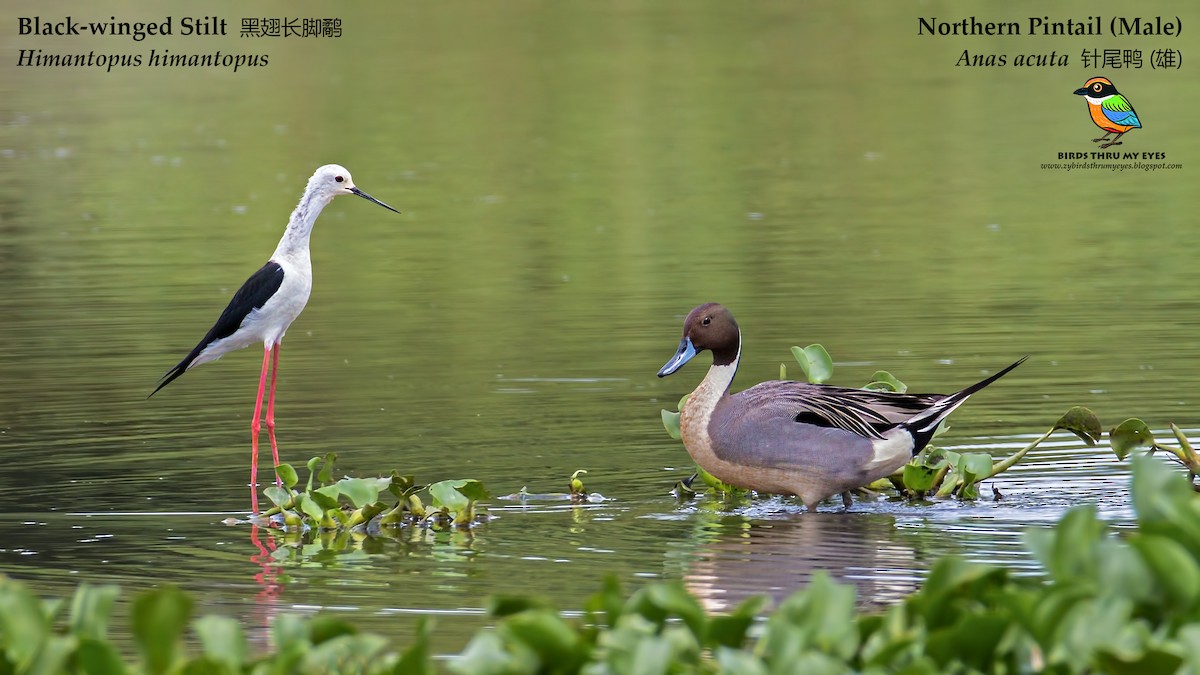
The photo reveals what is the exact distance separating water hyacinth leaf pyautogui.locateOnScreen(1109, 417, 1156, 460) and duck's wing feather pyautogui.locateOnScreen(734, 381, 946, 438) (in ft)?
2.99

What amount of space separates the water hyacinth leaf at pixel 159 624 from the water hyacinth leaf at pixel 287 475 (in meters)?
4.13

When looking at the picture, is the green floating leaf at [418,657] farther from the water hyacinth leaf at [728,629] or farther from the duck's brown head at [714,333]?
the duck's brown head at [714,333]

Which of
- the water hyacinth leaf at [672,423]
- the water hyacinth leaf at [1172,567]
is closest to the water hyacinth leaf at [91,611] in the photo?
the water hyacinth leaf at [1172,567]

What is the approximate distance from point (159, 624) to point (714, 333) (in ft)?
17.9

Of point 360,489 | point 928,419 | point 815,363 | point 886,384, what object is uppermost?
point 815,363

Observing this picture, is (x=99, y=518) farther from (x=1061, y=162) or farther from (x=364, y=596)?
(x=1061, y=162)

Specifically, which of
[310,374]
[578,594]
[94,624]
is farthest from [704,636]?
[310,374]

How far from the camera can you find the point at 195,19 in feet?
129

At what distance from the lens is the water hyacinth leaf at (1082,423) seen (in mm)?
9914

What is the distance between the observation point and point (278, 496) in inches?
375

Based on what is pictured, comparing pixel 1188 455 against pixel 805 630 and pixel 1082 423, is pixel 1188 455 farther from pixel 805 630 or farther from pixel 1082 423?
pixel 805 630

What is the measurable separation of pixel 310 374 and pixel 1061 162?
13.9 m

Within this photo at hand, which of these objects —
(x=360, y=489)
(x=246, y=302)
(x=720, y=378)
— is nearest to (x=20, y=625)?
(x=360, y=489)

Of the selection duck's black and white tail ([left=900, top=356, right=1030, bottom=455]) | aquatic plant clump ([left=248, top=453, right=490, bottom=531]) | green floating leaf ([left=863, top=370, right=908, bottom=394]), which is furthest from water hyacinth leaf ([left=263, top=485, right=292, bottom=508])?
green floating leaf ([left=863, top=370, right=908, bottom=394])
